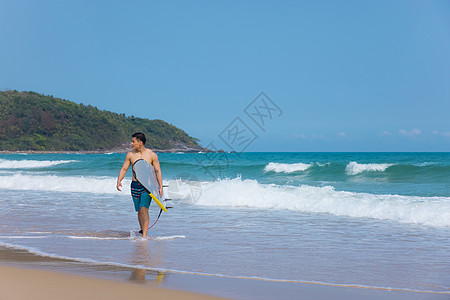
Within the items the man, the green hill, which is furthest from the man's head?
the green hill

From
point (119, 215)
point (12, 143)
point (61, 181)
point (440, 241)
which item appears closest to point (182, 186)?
point (61, 181)

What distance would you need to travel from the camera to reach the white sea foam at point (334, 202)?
33.6 ft

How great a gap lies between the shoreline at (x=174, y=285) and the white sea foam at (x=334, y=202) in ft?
18.8

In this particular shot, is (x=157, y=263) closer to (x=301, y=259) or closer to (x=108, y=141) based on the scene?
(x=301, y=259)

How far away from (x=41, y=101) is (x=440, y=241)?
119986 mm

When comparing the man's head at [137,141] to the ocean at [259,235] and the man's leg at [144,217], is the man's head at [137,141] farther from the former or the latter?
the ocean at [259,235]

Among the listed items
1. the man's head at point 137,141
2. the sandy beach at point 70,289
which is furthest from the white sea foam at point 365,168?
the sandy beach at point 70,289

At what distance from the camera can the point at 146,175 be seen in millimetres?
7645

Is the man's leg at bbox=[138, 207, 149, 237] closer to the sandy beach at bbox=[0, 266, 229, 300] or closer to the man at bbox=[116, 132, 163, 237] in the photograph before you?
the man at bbox=[116, 132, 163, 237]

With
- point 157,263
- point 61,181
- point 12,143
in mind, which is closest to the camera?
point 157,263

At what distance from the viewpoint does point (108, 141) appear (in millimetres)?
113375

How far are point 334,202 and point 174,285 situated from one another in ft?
26.0

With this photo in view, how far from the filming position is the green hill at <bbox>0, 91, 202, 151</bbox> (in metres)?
105

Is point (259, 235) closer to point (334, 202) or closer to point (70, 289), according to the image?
point (70, 289)
